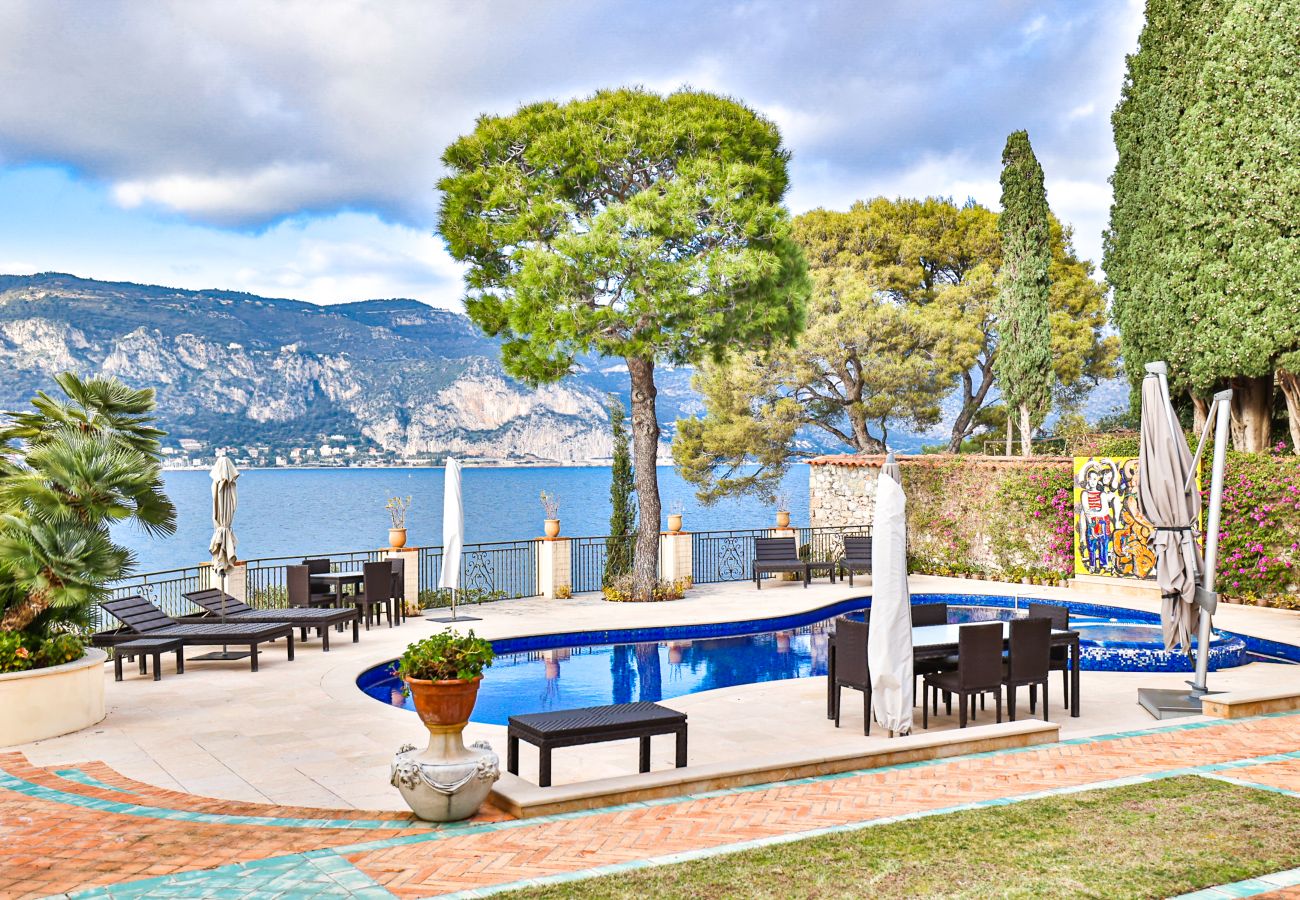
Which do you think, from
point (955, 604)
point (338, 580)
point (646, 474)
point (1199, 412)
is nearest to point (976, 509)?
point (955, 604)

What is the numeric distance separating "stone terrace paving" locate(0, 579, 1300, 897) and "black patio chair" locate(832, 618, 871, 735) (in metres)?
0.25

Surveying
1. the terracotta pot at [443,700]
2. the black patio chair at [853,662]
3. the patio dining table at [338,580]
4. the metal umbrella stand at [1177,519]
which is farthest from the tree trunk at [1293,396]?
the terracotta pot at [443,700]

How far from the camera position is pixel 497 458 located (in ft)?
274

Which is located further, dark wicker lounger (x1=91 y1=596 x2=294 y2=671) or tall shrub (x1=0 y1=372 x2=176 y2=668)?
dark wicker lounger (x1=91 y1=596 x2=294 y2=671)

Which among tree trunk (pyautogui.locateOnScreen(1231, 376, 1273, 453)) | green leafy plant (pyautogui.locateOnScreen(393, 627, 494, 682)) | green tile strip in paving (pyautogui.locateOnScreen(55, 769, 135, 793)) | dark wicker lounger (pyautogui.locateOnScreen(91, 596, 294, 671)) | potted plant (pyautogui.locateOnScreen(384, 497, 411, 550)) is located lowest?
green tile strip in paving (pyautogui.locateOnScreen(55, 769, 135, 793))

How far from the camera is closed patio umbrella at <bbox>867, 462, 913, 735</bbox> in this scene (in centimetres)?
721

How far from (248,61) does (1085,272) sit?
24349 millimetres

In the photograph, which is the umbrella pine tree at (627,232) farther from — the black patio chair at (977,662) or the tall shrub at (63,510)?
the black patio chair at (977,662)

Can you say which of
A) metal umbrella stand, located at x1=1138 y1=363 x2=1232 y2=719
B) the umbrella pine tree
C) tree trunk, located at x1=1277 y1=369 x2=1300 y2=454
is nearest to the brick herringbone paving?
metal umbrella stand, located at x1=1138 y1=363 x2=1232 y2=719

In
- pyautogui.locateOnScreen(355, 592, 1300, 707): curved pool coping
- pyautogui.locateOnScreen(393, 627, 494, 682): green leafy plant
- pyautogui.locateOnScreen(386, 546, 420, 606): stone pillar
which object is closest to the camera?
pyautogui.locateOnScreen(393, 627, 494, 682): green leafy plant

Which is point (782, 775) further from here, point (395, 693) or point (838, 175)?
point (838, 175)

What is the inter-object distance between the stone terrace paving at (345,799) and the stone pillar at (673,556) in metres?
8.61

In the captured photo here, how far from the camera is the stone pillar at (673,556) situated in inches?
711

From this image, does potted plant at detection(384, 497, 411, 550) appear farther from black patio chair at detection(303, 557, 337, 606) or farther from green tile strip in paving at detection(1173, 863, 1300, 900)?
green tile strip in paving at detection(1173, 863, 1300, 900)
